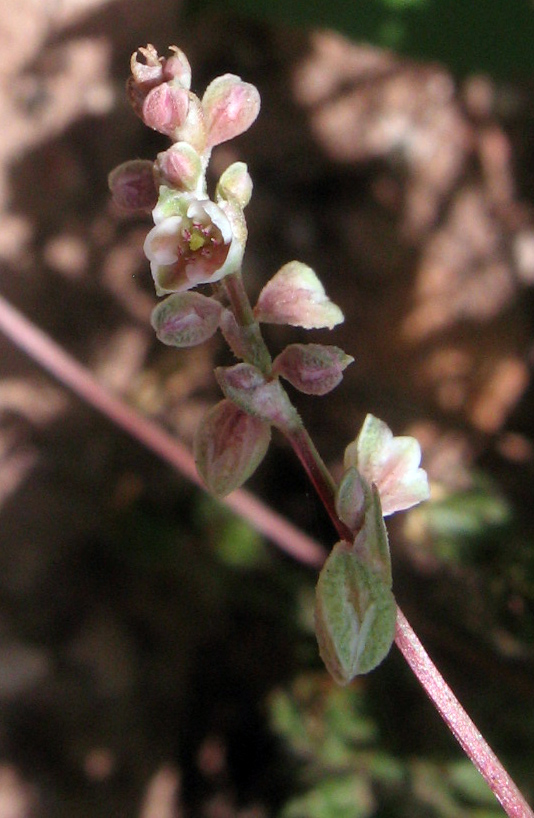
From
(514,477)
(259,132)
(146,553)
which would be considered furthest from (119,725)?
(259,132)

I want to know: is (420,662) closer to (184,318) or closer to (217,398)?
(184,318)

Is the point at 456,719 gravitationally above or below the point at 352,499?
below

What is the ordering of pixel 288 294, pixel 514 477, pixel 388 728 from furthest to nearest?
1. pixel 514 477
2. pixel 388 728
3. pixel 288 294

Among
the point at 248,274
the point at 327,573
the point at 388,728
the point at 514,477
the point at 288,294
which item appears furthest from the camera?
the point at 248,274

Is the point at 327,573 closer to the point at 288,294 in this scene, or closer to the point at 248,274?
the point at 288,294

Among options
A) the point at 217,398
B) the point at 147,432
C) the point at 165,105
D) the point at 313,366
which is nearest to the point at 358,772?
the point at 147,432
